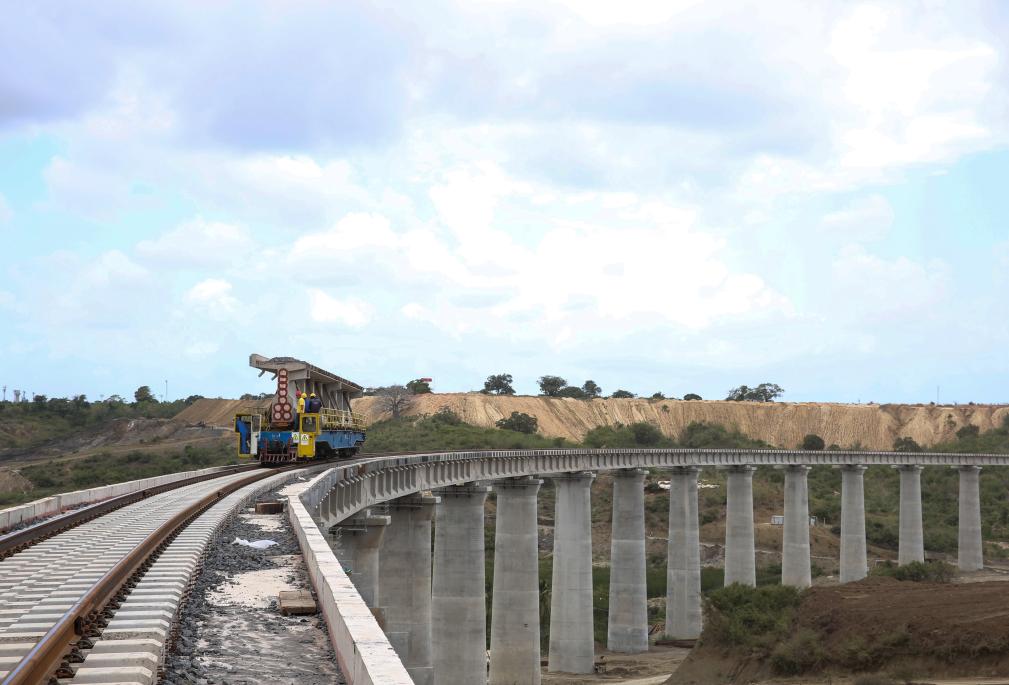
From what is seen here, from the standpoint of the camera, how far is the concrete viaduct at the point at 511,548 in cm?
3884

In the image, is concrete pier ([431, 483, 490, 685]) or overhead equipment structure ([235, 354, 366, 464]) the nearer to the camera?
overhead equipment structure ([235, 354, 366, 464])

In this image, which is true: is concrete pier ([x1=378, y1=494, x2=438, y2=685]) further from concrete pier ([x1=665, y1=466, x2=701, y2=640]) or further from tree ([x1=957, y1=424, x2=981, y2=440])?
tree ([x1=957, y1=424, x2=981, y2=440])

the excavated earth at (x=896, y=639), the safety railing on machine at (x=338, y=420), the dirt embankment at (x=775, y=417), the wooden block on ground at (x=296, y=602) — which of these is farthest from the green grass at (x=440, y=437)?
the wooden block on ground at (x=296, y=602)

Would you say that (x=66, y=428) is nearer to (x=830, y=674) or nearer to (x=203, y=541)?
(x=830, y=674)

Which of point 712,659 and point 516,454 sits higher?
point 516,454

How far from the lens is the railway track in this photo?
10.0 meters

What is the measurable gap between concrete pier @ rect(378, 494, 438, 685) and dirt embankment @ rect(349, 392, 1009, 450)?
12250 centimetres

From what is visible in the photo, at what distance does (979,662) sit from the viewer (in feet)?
139

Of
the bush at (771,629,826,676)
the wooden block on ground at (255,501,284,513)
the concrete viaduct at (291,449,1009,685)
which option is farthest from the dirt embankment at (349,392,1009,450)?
the wooden block on ground at (255,501,284,513)

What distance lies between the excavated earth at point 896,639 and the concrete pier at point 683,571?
12.1m

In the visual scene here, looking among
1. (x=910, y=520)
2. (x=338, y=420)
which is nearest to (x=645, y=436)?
(x=910, y=520)

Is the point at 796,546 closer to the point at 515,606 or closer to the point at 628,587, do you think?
the point at 628,587

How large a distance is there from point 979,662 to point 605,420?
138 m

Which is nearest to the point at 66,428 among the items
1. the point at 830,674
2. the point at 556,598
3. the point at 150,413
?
the point at 150,413
